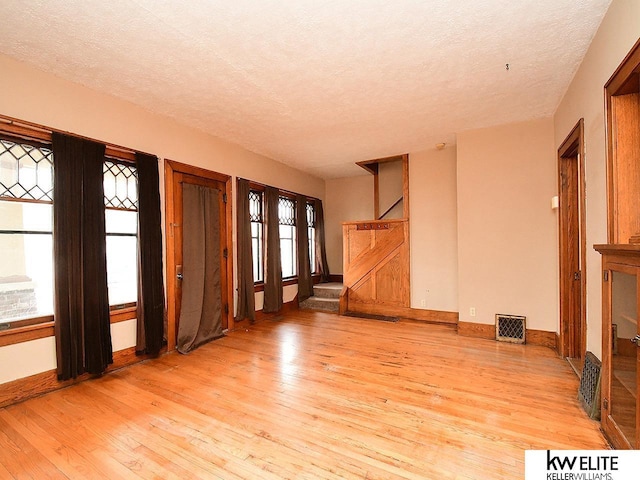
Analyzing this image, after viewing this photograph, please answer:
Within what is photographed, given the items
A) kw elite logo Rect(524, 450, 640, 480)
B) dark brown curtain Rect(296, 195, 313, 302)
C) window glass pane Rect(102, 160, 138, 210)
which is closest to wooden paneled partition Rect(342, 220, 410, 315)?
dark brown curtain Rect(296, 195, 313, 302)

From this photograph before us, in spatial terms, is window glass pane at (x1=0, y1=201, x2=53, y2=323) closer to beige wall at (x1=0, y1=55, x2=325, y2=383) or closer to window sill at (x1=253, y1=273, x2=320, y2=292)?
beige wall at (x1=0, y1=55, x2=325, y2=383)

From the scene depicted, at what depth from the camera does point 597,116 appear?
2.28m

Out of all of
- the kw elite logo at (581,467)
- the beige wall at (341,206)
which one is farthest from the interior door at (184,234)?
the kw elite logo at (581,467)

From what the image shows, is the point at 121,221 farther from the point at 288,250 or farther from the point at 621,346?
the point at 621,346

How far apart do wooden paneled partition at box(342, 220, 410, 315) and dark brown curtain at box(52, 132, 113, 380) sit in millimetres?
3960

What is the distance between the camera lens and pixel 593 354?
7.94 ft

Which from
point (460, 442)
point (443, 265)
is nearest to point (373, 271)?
point (443, 265)

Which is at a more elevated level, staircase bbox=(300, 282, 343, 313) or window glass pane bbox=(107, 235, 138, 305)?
window glass pane bbox=(107, 235, 138, 305)

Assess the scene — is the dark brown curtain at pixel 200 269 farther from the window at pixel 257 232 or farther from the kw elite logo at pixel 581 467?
the kw elite logo at pixel 581 467

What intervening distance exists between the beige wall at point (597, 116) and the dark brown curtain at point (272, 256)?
432cm

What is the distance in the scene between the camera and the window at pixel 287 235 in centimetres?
612

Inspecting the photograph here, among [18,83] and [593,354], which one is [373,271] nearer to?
[593,354]

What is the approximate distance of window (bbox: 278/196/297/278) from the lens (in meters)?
6.12

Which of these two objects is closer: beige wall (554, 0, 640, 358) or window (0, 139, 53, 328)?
beige wall (554, 0, 640, 358)
